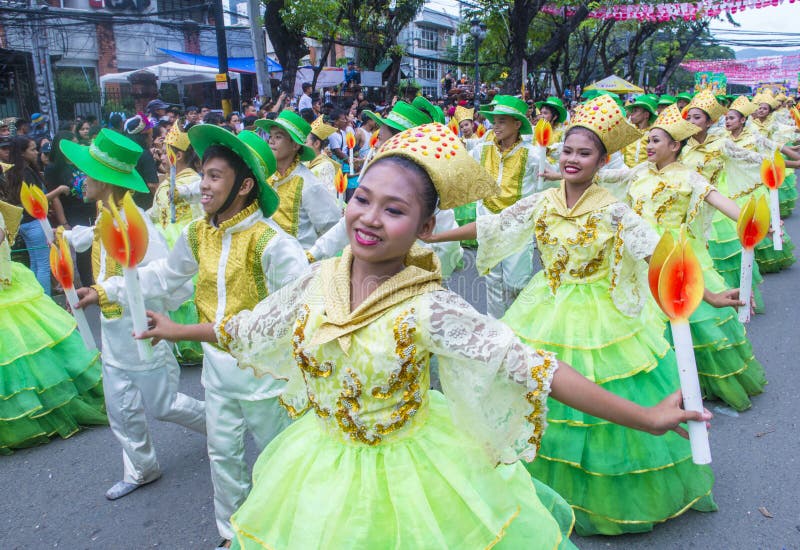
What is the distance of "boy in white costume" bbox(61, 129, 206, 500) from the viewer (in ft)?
11.1

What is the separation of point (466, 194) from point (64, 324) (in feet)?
11.8

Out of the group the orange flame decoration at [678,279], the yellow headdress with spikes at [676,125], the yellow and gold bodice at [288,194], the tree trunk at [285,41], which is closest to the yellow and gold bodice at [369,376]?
the orange flame decoration at [678,279]

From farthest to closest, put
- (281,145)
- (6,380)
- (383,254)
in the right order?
(281,145) → (6,380) → (383,254)

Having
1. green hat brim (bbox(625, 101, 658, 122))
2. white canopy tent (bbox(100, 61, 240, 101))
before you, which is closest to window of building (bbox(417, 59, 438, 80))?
white canopy tent (bbox(100, 61, 240, 101))

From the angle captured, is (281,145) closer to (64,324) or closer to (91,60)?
(64,324)

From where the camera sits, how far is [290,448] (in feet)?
6.76

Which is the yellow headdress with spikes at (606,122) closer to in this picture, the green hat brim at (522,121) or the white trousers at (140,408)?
the white trousers at (140,408)

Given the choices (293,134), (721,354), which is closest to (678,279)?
(721,354)

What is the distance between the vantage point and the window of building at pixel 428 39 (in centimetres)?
5447

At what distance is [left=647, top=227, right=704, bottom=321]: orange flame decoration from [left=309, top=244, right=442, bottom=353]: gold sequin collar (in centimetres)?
66

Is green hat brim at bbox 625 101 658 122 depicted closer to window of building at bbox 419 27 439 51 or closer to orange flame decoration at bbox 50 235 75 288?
orange flame decoration at bbox 50 235 75 288

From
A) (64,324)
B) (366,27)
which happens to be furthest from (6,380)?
(366,27)

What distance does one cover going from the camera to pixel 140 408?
358cm

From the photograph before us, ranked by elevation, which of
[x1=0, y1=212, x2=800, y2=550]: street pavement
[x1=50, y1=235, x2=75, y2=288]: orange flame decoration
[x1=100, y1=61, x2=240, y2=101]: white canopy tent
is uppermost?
[x1=100, y1=61, x2=240, y2=101]: white canopy tent
